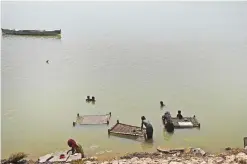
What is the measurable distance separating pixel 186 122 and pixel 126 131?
11.5ft

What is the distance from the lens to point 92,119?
20328mm

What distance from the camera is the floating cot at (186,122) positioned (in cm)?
1872

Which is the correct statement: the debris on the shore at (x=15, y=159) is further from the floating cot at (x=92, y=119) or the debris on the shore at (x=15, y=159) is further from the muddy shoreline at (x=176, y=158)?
the floating cot at (x=92, y=119)

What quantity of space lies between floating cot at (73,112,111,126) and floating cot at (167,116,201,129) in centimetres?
386

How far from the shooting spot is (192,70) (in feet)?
108

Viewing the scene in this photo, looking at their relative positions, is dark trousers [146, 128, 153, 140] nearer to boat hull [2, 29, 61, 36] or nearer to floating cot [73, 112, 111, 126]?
floating cot [73, 112, 111, 126]

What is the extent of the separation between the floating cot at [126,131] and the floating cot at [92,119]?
125 cm

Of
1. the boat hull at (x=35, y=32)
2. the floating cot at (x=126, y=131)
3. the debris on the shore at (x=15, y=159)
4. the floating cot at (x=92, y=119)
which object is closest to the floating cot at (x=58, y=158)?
the debris on the shore at (x=15, y=159)

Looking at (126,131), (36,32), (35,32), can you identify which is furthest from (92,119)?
(35,32)

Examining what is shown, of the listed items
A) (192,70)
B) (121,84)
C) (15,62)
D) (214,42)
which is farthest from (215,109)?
(214,42)

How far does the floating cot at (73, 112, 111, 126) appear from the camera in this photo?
65.1 ft

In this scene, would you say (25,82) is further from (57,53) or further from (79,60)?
(57,53)

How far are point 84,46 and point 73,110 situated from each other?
26.4m

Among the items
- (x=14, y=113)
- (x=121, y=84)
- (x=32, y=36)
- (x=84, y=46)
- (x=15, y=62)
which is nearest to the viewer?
(x=14, y=113)
